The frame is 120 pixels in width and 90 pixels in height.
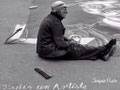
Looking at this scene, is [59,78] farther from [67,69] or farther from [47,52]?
[47,52]

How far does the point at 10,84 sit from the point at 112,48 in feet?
7.25

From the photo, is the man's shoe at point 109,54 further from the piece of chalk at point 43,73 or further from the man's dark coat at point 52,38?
the piece of chalk at point 43,73

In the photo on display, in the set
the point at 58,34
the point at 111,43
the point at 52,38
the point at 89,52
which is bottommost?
the point at 89,52

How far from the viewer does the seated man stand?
582 centimetres

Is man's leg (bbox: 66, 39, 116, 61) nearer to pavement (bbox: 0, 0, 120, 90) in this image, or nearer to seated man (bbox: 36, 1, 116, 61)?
seated man (bbox: 36, 1, 116, 61)

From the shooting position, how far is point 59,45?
→ 19.1ft

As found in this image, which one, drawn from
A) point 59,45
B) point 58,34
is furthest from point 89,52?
point 58,34

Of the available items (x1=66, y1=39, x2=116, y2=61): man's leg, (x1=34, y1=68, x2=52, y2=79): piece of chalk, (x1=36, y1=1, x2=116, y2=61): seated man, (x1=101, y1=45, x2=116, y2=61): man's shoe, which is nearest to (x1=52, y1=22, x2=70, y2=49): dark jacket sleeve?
(x1=36, y1=1, x2=116, y2=61): seated man

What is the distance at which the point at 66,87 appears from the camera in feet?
16.8

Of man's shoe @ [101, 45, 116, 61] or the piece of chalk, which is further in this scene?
man's shoe @ [101, 45, 116, 61]

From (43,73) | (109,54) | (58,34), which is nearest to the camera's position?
(43,73)

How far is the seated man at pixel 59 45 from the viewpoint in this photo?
582 cm

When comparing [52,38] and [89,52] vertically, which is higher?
[52,38]

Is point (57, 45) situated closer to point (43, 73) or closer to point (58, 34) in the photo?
point (58, 34)
